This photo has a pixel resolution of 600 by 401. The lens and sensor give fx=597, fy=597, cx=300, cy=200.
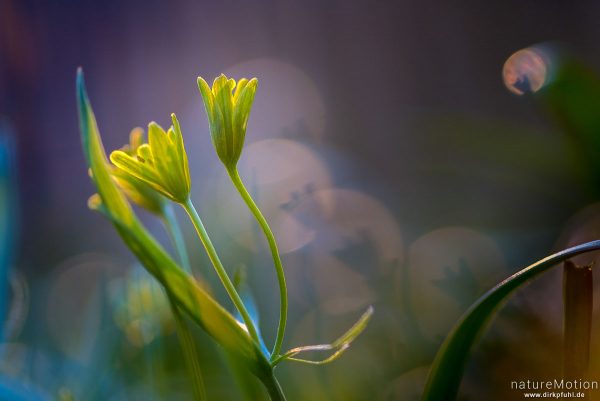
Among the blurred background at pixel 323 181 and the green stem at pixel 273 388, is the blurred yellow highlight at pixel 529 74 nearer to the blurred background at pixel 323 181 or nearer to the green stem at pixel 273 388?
the blurred background at pixel 323 181

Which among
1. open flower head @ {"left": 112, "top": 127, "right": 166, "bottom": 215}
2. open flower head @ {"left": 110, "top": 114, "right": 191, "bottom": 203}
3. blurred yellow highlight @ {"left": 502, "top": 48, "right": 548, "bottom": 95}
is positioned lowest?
open flower head @ {"left": 112, "top": 127, "right": 166, "bottom": 215}

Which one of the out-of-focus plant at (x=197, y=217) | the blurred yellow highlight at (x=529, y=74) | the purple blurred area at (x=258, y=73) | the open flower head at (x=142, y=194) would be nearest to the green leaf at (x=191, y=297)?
the out-of-focus plant at (x=197, y=217)

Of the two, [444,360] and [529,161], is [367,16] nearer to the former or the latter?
[529,161]

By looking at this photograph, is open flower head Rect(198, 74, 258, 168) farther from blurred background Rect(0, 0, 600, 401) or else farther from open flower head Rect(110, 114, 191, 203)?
blurred background Rect(0, 0, 600, 401)

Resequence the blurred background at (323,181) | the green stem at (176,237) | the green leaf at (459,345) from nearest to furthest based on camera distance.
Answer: the green leaf at (459,345) → the green stem at (176,237) → the blurred background at (323,181)

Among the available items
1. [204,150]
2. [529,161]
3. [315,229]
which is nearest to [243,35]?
[204,150]

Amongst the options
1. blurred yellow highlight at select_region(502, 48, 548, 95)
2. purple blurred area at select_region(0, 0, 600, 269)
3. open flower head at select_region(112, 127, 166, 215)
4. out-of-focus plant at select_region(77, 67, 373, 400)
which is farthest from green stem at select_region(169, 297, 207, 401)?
purple blurred area at select_region(0, 0, 600, 269)
